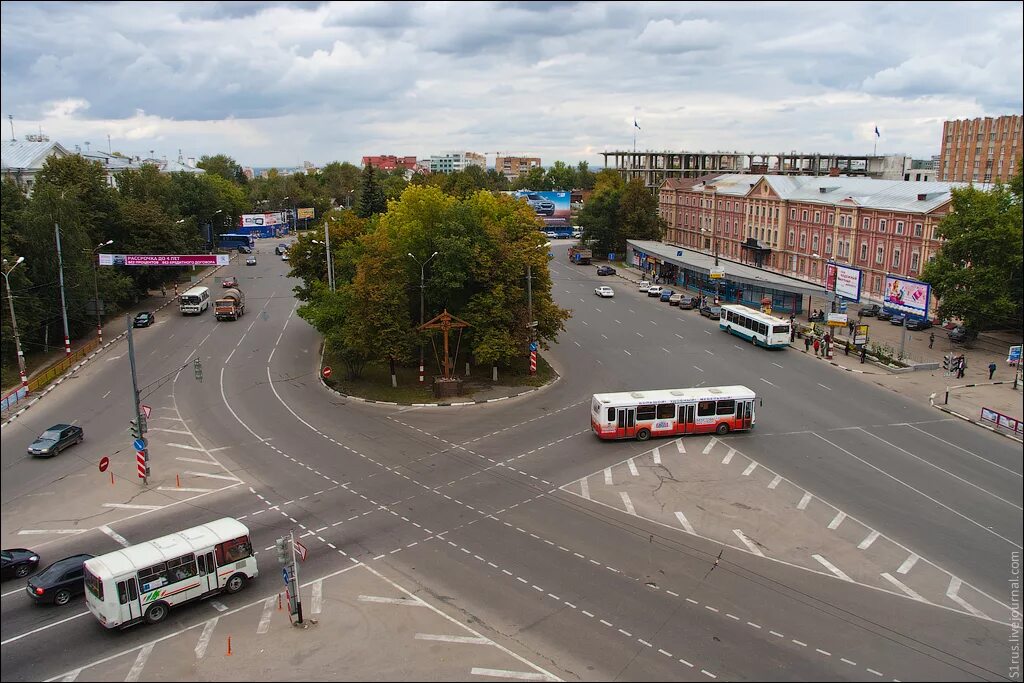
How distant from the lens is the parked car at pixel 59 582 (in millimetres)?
19953

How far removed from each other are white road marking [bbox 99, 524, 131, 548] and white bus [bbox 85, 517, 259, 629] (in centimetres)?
449

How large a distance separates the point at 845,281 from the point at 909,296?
511 centimetres

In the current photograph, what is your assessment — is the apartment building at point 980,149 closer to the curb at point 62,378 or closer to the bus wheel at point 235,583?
the curb at point 62,378

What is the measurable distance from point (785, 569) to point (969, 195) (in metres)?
43.7

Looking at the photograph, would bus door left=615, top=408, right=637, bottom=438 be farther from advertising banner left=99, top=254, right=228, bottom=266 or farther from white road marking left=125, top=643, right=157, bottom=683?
advertising banner left=99, top=254, right=228, bottom=266

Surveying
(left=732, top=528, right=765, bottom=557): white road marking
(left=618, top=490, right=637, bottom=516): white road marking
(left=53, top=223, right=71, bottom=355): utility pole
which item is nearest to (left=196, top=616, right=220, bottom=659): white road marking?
(left=618, top=490, right=637, bottom=516): white road marking

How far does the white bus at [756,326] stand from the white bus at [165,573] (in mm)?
39771

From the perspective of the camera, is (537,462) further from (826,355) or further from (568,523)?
(826,355)

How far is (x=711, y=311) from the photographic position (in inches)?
2527

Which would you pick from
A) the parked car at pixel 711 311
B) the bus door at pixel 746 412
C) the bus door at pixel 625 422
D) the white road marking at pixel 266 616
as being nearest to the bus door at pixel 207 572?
the white road marking at pixel 266 616

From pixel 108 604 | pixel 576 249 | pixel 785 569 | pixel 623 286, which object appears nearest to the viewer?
pixel 108 604

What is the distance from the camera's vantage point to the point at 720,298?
71.1 metres

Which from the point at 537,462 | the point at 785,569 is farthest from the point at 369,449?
the point at 785,569

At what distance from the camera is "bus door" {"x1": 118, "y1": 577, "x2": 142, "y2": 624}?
18.5 metres
